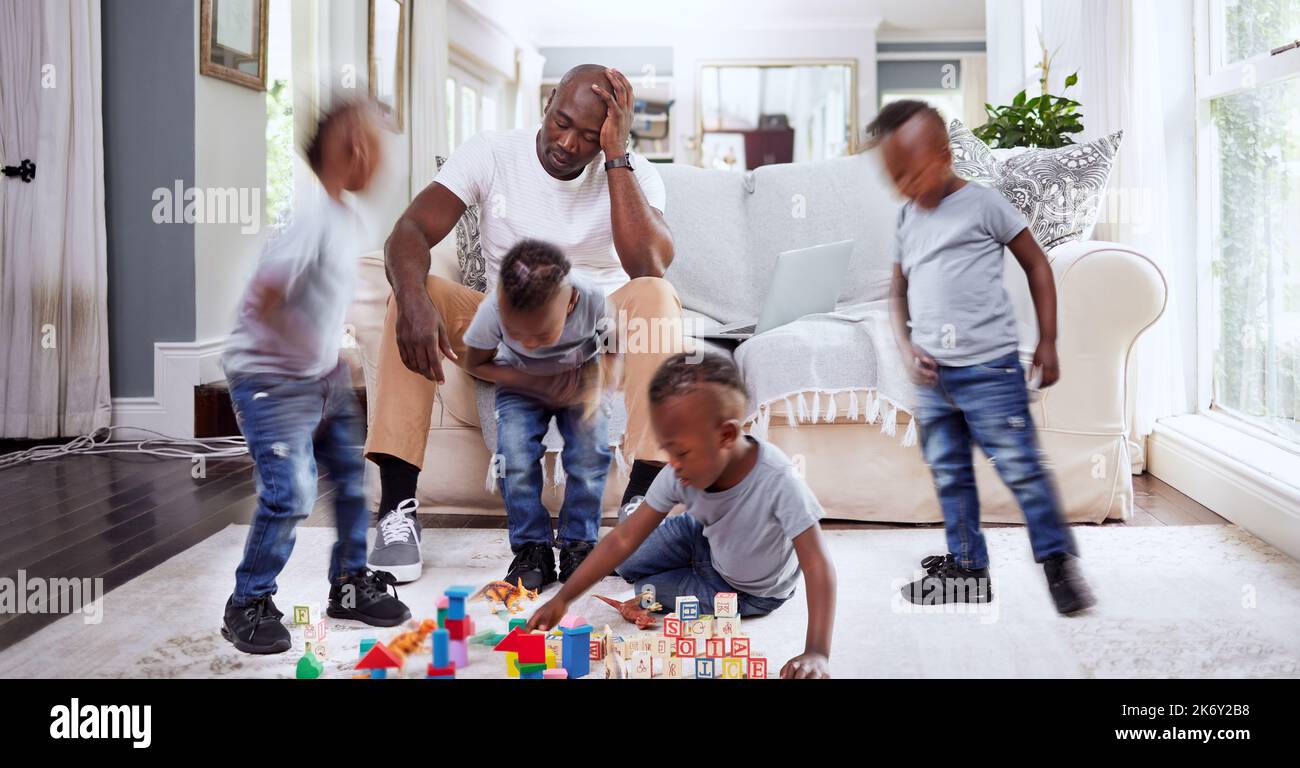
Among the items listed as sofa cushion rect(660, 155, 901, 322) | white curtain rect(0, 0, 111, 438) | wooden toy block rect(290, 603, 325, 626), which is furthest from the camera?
white curtain rect(0, 0, 111, 438)

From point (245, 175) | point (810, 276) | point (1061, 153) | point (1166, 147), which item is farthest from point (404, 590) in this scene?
point (245, 175)

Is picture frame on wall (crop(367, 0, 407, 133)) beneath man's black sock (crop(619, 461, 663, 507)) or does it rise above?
above

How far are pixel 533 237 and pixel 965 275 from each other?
0.59 m

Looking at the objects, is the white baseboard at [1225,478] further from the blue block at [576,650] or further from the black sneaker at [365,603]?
the black sneaker at [365,603]

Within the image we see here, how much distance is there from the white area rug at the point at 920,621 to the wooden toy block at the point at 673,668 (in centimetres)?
14

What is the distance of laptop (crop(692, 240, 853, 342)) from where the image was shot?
7.25 ft

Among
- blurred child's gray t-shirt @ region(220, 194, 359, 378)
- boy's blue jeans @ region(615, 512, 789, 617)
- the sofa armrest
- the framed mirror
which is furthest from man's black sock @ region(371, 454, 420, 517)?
the framed mirror

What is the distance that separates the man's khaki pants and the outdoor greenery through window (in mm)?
1305

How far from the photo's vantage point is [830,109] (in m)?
7.83

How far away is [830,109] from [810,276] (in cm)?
595

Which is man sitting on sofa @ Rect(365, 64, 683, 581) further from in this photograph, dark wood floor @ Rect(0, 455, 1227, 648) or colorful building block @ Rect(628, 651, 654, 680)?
colorful building block @ Rect(628, 651, 654, 680)

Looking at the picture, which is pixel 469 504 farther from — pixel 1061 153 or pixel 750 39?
pixel 750 39

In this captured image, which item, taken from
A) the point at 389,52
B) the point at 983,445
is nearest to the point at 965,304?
the point at 983,445

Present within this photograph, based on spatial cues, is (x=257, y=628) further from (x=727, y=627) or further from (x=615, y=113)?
(x=615, y=113)
